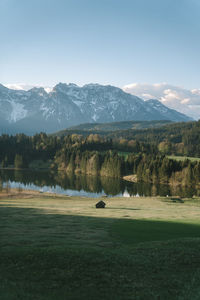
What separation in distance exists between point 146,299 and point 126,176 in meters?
164

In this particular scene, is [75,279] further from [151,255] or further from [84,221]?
[84,221]

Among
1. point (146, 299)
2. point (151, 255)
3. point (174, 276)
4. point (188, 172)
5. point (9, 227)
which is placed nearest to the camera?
point (146, 299)

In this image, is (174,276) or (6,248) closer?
(174,276)

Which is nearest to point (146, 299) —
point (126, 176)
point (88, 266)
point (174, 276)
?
point (174, 276)

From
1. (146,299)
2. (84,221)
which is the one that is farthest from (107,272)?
(84,221)

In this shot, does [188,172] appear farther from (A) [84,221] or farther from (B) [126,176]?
(A) [84,221]

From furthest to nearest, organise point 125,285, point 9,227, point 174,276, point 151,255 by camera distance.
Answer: point 9,227, point 151,255, point 174,276, point 125,285

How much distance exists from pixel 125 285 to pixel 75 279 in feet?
9.38

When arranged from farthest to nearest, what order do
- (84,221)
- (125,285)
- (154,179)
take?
(154,179) < (84,221) < (125,285)

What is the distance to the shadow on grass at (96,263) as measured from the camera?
47.3 ft

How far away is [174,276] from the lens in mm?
16766

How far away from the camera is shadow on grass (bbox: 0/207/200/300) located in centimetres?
1443

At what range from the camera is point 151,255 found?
20.4 m

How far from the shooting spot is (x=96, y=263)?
60.4ft
